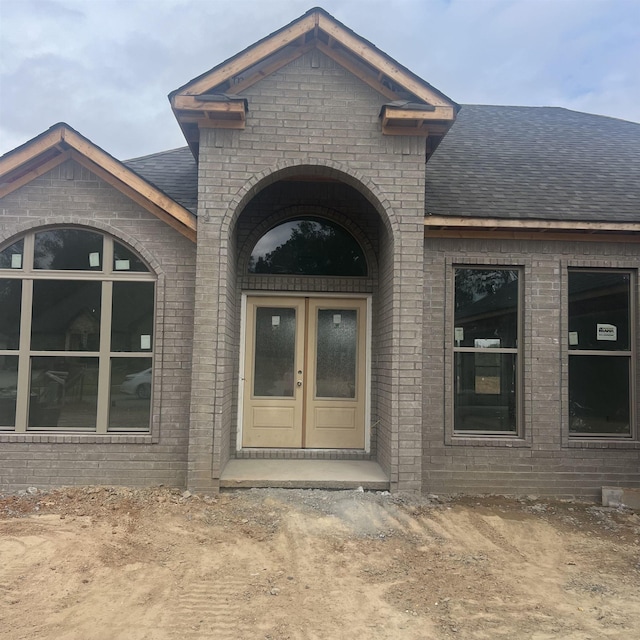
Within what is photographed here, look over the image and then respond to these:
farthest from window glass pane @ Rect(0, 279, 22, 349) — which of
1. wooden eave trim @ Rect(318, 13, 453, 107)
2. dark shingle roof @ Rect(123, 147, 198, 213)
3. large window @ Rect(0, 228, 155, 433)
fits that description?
wooden eave trim @ Rect(318, 13, 453, 107)

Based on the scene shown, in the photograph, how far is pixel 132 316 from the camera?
6473 millimetres

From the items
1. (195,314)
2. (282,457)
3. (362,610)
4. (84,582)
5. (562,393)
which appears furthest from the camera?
(282,457)

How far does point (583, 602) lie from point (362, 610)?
178 centimetres

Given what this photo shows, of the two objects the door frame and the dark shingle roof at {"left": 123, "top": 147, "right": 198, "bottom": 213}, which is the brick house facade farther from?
the dark shingle roof at {"left": 123, "top": 147, "right": 198, "bottom": 213}

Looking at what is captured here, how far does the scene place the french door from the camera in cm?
732

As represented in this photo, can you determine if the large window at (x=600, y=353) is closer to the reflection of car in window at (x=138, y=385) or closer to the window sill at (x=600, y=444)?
the window sill at (x=600, y=444)

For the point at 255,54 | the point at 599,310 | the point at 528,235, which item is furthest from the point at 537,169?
the point at 255,54

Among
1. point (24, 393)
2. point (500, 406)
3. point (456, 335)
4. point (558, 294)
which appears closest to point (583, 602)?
point (500, 406)

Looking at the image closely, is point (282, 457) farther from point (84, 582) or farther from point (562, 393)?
point (562, 393)

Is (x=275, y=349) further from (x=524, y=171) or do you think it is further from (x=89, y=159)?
(x=524, y=171)

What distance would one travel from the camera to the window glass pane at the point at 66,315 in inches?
252

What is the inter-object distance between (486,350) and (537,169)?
3.39m

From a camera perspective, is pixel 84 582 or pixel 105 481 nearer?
pixel 84 582

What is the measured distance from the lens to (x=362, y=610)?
3750 mm
